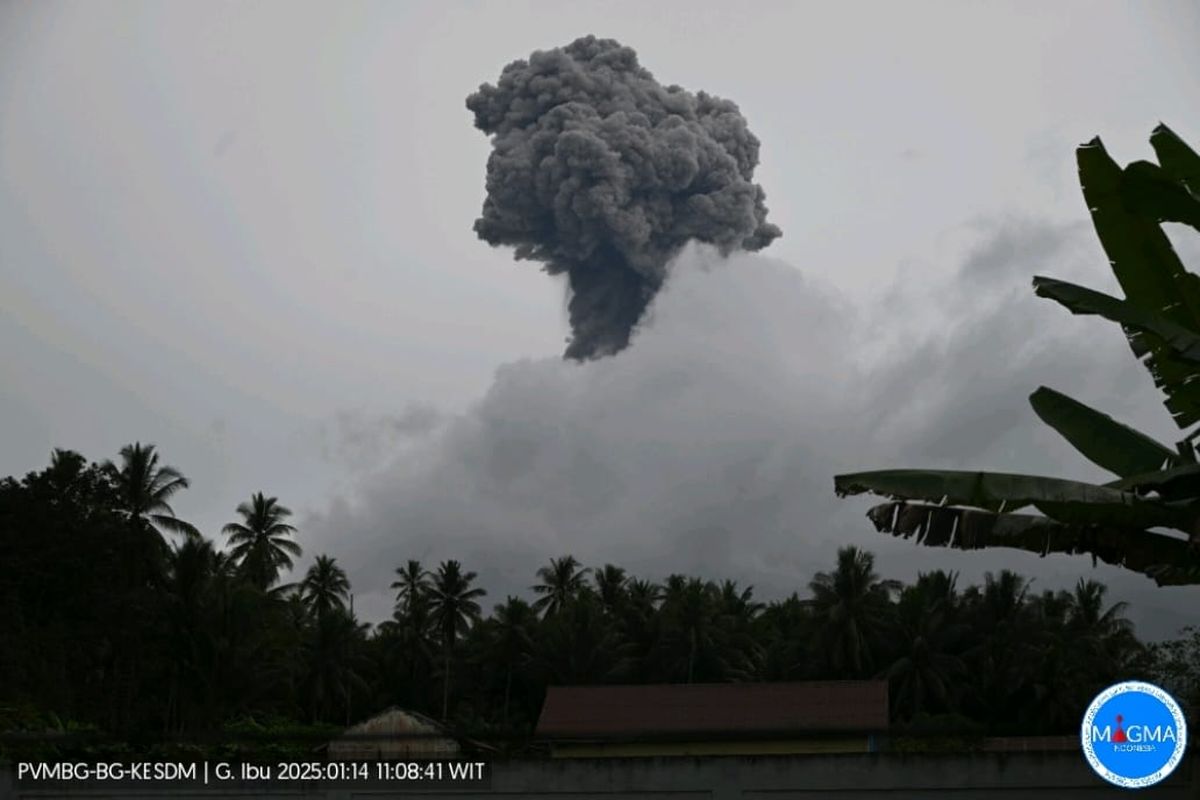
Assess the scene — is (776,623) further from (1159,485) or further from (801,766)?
(1159,485)

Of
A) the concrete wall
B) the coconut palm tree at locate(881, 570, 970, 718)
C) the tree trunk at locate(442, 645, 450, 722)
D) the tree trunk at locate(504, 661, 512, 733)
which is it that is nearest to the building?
the coconut palm tree at locate(881, 570, 970, 718)

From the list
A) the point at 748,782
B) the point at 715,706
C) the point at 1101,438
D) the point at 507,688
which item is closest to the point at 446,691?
the point at 507,688

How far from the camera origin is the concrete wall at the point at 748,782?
1448cm

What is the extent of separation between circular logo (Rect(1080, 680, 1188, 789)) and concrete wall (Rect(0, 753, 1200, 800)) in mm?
641

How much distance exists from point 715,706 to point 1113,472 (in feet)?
106

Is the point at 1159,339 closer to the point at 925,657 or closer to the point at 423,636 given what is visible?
the point at 925,657

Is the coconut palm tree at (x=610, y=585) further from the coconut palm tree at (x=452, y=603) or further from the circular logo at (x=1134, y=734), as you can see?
the circular logo at (x=1134, y=734)

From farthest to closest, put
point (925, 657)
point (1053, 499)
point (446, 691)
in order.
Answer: point (446, 691) < point (925, 657) < point (1053, 499)

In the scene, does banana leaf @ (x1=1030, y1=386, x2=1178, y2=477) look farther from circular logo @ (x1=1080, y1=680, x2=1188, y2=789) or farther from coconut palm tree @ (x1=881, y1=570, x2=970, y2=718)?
coconut palm tree @ (x1=881, y1=570, x2=970, y2=718)

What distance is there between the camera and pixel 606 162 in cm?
7012

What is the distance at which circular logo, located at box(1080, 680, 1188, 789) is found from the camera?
12812 mm

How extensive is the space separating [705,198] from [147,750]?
2364 inches

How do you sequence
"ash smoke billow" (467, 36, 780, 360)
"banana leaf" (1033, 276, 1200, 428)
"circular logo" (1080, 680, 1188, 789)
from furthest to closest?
1. "ash smoke billow" (467, 36, 780, 360)
2. "circular logo" (1080, 680, 1188, 789)
3. "banana leaf" (1033, 276, 1200, 428)

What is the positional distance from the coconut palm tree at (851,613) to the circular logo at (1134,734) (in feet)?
166
